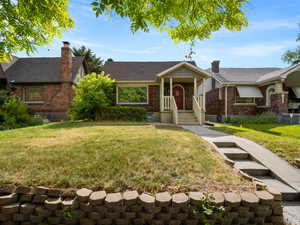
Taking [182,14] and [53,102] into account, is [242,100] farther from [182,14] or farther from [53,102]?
[53,102]

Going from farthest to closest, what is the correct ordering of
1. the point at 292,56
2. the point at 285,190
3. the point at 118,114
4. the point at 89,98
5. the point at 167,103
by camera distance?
the point at 292,56 → the point at 167,103 → the point at 118,114 → the point at 89,98 → the point at 285,190

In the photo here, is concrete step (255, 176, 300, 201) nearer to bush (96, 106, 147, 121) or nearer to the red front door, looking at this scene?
bush (96, 106, 147, 121)

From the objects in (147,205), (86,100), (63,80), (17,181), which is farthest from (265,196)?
(63,80)

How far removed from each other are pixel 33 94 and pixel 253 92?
20.4m

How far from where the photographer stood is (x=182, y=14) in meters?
3.96

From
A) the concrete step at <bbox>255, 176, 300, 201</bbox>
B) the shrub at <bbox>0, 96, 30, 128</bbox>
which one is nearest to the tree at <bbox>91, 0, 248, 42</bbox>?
the concrete step at <bbox>255, 176, 300, 201</bbox>

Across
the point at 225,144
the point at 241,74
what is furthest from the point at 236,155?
the point at 241,74

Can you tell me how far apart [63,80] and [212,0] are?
49.1 feet

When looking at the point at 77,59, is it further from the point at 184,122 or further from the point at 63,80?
the point at 184,122

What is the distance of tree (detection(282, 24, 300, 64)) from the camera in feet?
89.5

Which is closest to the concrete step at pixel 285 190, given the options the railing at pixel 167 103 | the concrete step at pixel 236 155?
the concrete step at pixel 236 155

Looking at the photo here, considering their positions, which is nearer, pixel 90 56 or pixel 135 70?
pixel 135 70

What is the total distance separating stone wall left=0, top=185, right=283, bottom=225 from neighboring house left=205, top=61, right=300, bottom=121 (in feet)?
42.2

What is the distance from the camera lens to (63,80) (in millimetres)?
15047
